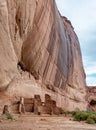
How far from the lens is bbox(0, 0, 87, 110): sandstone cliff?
20.0 m

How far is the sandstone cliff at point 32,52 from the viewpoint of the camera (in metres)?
20.0

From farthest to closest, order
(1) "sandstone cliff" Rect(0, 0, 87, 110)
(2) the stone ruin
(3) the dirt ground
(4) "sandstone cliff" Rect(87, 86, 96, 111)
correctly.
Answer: (4) "sandstone cliff" Rect(87, 86, 96, 111) < (2) the stone ruin < (1) "sandstone cliff" Rect(0, 0, 87, 110) < (3) the dirt ground

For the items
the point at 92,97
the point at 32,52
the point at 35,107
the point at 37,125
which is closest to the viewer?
the point at 37,125

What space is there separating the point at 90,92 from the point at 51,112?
4744 centimetres

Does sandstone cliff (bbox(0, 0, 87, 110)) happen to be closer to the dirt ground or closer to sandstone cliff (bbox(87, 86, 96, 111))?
the dirt ground

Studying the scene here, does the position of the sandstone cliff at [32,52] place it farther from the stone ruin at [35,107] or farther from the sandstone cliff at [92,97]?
the sandstone cliff at [92,97]

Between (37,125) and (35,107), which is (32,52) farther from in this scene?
(37,125)

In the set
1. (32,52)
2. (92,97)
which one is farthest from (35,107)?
(92,97)

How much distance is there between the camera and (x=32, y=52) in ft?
87.2

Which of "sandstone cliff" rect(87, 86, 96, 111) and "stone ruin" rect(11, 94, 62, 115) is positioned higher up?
"sandstone cliff" rect(87, 86, 96, 111)

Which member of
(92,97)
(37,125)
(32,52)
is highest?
(92,97)

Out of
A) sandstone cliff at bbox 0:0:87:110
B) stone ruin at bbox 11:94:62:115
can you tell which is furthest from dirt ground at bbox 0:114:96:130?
sandstone cliff at bbox 0:0:87:110

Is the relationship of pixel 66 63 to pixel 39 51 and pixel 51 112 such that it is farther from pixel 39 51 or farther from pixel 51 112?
pixel 51 112

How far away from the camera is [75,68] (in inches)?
1827
